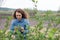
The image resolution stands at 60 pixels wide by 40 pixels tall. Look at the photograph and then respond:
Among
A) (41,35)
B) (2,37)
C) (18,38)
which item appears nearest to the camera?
(41,35)

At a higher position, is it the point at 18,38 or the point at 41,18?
the point at 41,18

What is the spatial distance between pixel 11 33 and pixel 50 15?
0.37 metres

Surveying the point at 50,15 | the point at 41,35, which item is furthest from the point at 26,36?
the point at 50,15

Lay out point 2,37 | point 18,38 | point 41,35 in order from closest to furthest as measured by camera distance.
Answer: point 41,35 → point 18,38 → point 2,37

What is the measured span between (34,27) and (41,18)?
10cm

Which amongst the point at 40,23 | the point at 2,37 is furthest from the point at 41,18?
the point at 2,37

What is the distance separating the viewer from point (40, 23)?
74.9 inches

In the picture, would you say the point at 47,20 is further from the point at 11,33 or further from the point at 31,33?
the point at 11,33

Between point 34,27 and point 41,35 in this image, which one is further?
point 34,27

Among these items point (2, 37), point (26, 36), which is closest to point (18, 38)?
point (26, 36)

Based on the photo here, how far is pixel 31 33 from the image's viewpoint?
1.89m

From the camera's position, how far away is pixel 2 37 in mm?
2021

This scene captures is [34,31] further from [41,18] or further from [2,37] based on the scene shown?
[2,37]

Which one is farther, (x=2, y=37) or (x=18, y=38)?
(x=2, y=37)
